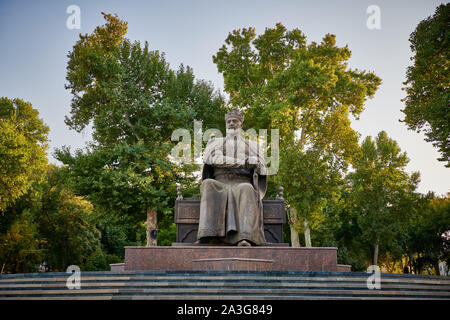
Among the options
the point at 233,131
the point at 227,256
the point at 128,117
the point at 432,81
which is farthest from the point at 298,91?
the point at 227,256

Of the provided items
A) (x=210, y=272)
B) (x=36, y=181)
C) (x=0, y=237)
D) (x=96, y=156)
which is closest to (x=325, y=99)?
(x=96, y=156)

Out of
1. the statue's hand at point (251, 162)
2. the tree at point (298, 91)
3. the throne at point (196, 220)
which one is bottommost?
the throne at point (196, 220)

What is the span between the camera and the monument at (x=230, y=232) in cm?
835

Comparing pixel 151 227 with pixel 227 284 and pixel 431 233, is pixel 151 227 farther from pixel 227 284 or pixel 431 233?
pixel 431 233

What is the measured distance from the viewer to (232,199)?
348 inches

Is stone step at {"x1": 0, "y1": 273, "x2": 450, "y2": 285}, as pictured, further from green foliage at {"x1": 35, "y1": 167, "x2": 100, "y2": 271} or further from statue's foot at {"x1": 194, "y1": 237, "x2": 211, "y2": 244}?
green foliage at {"x1": 35, "y1": 167, "x2": 100, "y2": 271}

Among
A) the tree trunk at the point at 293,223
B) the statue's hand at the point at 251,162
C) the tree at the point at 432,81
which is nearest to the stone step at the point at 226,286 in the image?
the statue's hand at the point at 251,162

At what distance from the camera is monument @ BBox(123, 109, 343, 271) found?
8.35 meters

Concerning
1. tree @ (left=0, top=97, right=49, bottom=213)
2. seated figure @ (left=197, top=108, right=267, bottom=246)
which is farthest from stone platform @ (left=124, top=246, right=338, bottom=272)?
tree @ (left=0, top=97, right=49, bottom=213)

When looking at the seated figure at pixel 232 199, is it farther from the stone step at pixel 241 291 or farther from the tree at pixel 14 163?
the tree at pixel 14 163

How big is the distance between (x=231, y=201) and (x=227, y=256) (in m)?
1.23

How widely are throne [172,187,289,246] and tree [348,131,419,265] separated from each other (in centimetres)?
1704

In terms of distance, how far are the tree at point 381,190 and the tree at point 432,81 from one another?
6.61 meters

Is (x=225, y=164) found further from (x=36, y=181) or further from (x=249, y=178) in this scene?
(x=36, y=181)
